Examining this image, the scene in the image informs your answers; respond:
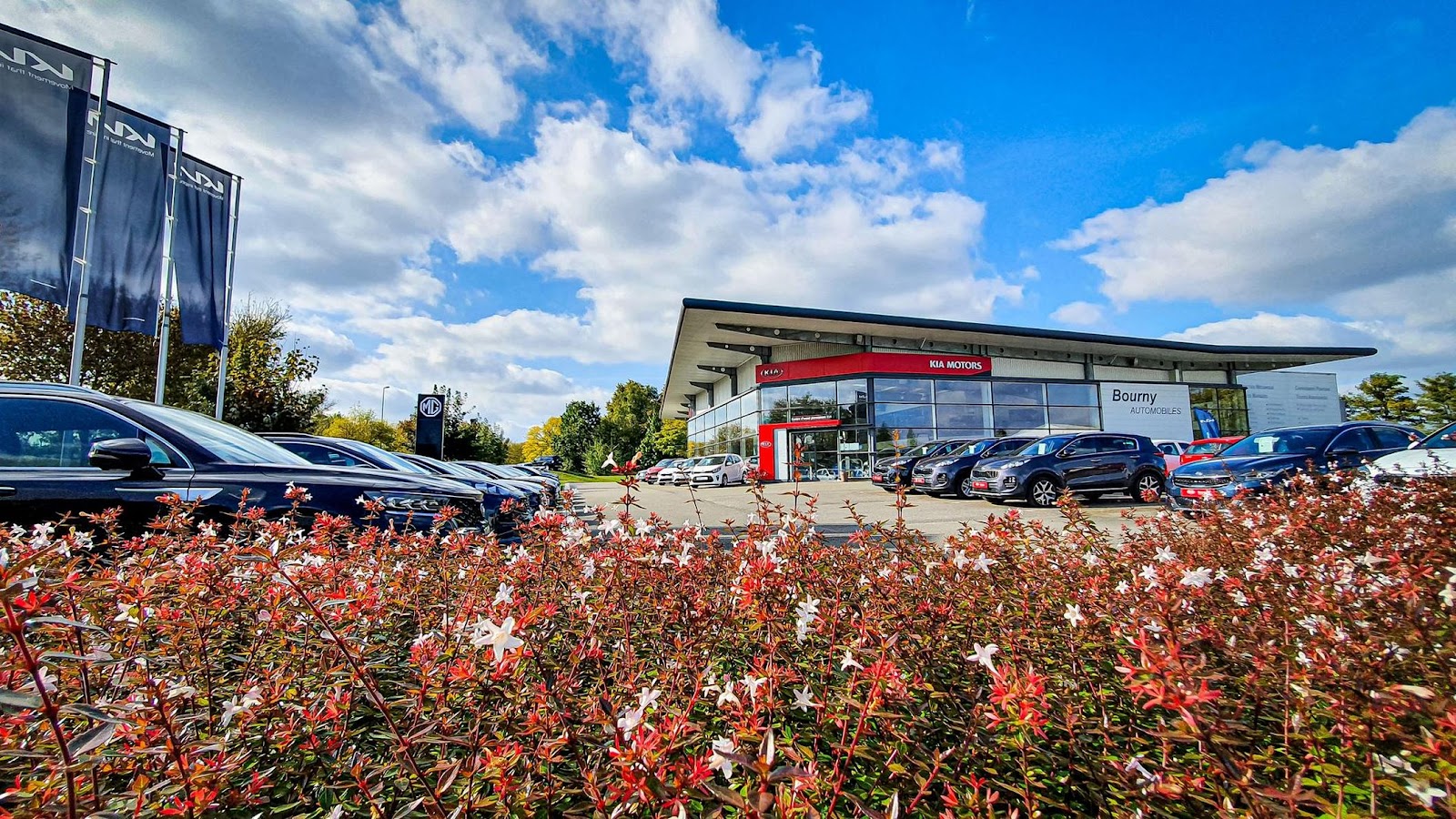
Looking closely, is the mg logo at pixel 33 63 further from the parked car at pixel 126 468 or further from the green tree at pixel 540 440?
the green tree at pixel 540 440

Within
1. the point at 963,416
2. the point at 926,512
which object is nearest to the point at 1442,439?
the point at 926,512

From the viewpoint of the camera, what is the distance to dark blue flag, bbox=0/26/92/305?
11164 mm

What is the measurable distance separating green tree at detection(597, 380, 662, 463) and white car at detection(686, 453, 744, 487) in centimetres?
3405

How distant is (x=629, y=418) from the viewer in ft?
233

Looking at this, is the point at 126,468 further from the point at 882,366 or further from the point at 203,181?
the point at 882,366

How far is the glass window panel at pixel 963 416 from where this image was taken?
32656 mm

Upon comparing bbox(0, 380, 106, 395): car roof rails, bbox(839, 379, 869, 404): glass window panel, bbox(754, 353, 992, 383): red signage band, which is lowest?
bbox(0, 380, 106, 395): car roof rails

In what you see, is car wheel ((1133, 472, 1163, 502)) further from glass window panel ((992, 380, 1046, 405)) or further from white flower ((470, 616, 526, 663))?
glass window panel ((992, 380, 1046, 405))

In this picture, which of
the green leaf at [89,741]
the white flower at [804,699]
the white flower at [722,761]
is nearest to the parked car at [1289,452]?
the white flower at [804,699]

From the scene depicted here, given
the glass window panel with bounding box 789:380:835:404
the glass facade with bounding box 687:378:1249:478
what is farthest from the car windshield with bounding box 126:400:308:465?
the glass window panel with bounding box 789:380:835:404

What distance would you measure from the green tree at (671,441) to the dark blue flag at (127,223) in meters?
48.7

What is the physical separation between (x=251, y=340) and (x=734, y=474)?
2093 cm

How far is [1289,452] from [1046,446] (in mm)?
4397

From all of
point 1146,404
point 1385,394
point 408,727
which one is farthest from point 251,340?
point 1385,394
